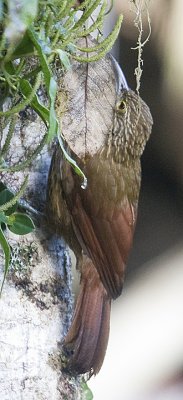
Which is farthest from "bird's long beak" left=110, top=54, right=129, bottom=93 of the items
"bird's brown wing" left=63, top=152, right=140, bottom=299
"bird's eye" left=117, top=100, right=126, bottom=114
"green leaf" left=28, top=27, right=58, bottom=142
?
"green leaf" left=28, top=27, right=58, bottom=142

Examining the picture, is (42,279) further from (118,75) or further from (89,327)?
(118,75)

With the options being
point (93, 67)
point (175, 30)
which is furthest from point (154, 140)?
point (93, 67)

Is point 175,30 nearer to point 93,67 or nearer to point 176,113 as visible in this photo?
point 176,113

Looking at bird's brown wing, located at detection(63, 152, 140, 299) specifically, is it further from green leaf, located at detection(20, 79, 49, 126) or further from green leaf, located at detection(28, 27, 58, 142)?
green leaf, located at detection(28, 27, 58, 142)

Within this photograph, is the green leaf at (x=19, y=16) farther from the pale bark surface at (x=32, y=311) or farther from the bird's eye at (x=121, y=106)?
the bird's eye at (x=121, y=106)

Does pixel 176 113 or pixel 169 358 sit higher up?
pixel 176 113

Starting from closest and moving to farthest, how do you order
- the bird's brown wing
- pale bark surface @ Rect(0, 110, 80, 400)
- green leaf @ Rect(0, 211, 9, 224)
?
green leaf @ Rect(0, 211, 9, 224), pale bark surface @ Rect(0, 110, 80, 400), the bird's brown wing

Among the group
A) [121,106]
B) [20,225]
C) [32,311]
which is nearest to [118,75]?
[121,106]
